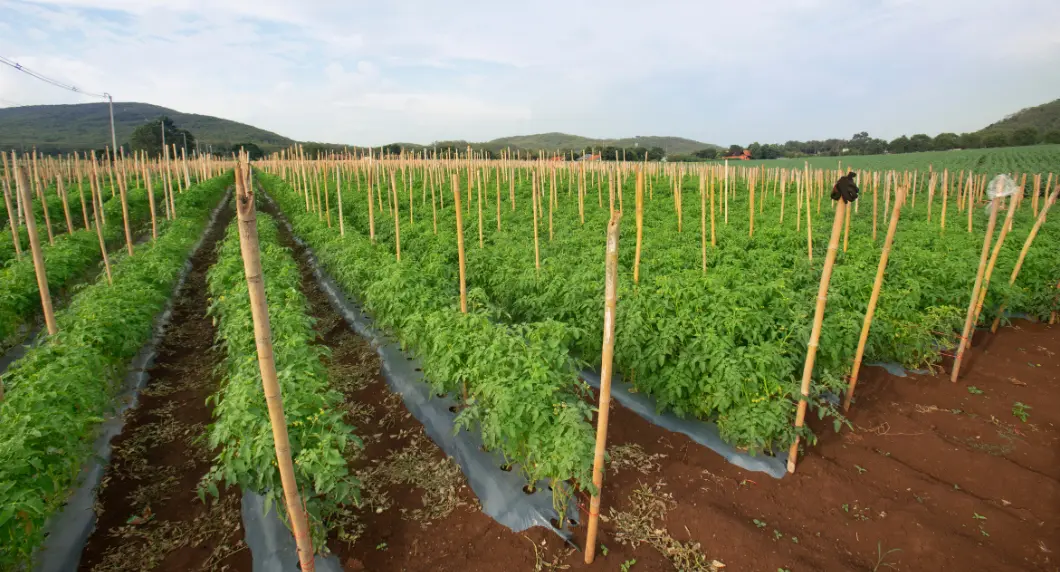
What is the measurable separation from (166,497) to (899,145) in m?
86.0

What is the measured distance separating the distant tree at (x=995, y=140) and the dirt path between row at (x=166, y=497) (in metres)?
79.2

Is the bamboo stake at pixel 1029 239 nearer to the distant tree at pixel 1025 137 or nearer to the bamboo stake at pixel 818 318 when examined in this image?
the bamboo stake at pixel 818 318

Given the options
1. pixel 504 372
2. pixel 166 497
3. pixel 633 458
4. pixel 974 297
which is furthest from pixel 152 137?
pixel 974 297

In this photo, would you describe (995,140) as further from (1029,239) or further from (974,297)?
(974,297)

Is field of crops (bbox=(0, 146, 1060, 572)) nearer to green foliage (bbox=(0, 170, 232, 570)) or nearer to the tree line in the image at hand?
green foliage (bbox=(0, 170, 232, 570))

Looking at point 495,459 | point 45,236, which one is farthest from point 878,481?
point 45,236

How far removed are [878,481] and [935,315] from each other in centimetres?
260

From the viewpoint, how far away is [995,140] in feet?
190

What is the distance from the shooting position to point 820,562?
331 cm

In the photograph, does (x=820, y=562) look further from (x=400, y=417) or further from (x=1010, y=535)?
(x=400, y=417)

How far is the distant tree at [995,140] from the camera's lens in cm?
5721

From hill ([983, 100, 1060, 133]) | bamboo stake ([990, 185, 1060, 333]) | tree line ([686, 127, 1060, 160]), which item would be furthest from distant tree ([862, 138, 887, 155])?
bamboo stake ([990, 185, 1060, 333])

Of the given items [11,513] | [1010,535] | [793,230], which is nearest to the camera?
[11,513]

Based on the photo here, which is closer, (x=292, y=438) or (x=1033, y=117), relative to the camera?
(x=292, y=438)
